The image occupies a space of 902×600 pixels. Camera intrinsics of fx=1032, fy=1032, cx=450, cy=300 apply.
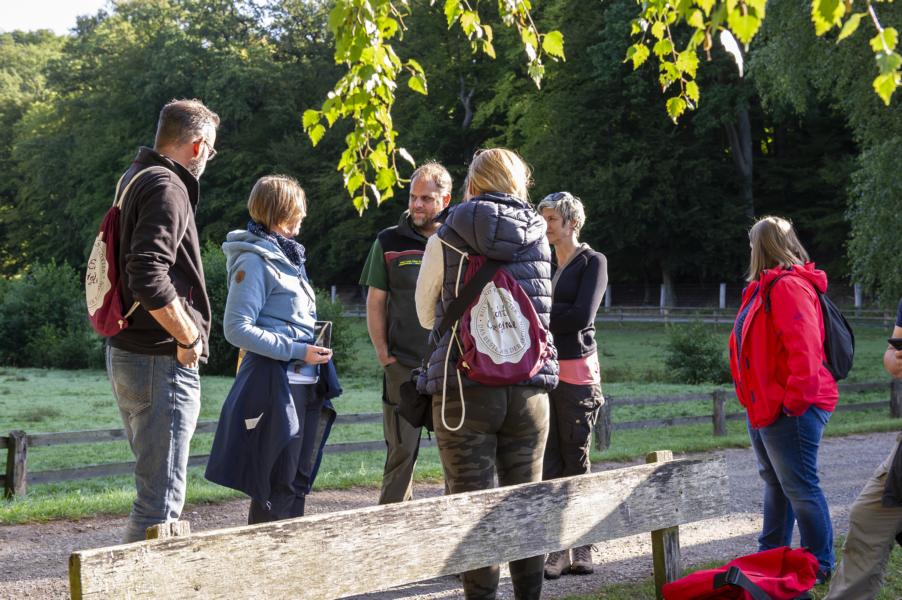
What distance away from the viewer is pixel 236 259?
16.9 feet

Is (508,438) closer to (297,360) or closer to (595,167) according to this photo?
(297,360)

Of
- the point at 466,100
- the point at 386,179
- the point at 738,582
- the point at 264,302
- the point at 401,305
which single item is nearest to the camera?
the point at 738,582

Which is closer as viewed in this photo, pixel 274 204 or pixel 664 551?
pixel 664 551

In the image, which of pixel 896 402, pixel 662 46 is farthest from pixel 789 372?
pixel 896 402

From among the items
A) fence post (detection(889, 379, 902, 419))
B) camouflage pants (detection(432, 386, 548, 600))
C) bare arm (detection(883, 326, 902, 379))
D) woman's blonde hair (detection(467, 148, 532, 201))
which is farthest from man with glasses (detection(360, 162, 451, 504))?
fence post (detection(889, 379, 902, 419))

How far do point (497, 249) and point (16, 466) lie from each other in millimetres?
7135

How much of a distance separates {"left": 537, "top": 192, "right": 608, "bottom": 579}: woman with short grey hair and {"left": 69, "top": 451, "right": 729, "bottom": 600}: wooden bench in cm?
102

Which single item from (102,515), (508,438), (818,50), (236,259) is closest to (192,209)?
(236,259)

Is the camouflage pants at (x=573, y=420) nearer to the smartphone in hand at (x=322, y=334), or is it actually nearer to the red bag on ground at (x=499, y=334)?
the smartphone in hand at (x=322, y=334)

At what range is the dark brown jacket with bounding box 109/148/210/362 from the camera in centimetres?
402

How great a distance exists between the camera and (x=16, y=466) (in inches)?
377

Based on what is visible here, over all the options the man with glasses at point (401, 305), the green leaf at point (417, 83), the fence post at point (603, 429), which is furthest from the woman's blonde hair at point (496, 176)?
the fence post at point (603, 429)

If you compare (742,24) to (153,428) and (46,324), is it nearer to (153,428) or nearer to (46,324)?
(153,428)

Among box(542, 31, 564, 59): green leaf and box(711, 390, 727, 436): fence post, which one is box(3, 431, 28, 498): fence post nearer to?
box(542, 31, 564, 59): green leaf
